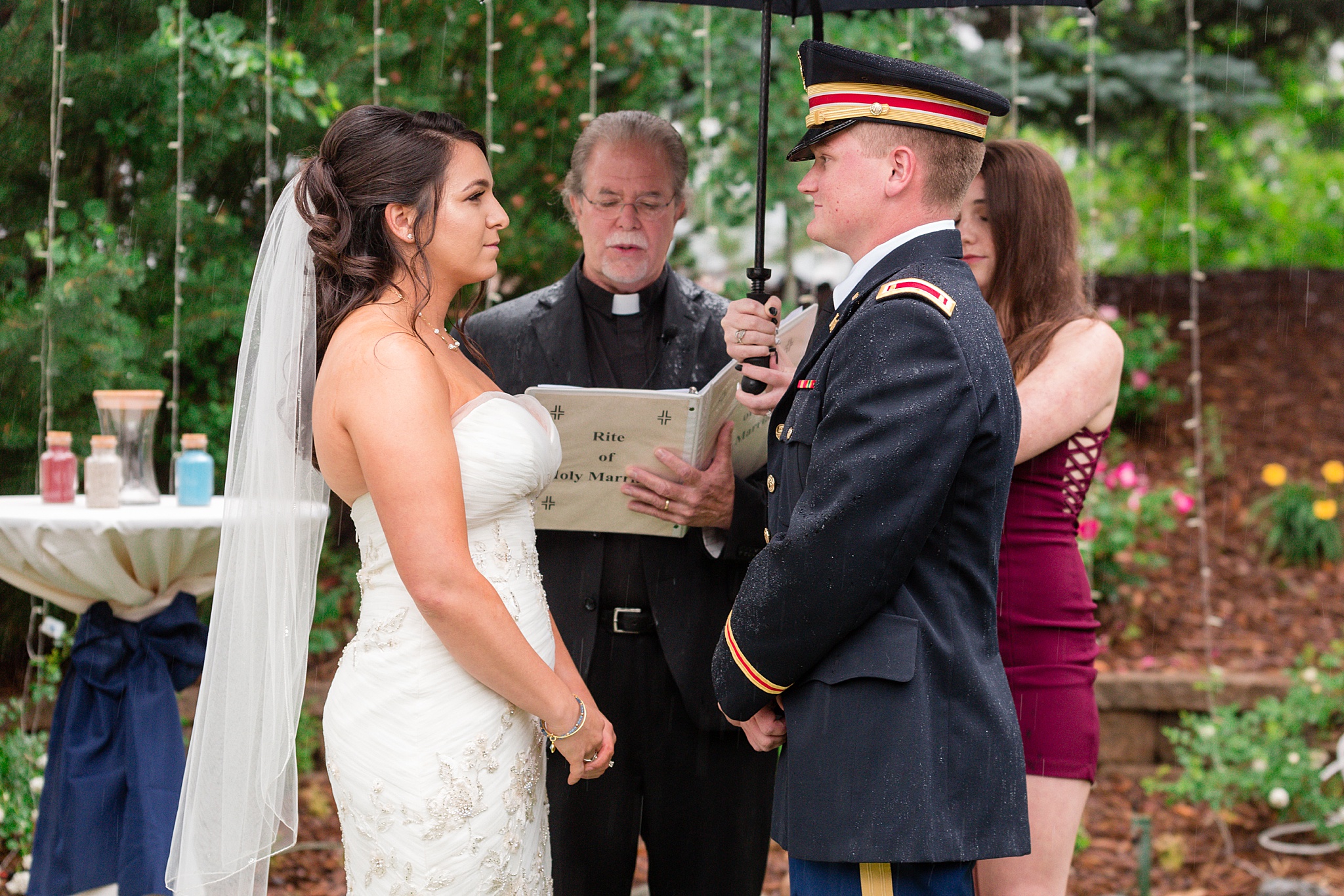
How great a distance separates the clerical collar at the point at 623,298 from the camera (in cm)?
286

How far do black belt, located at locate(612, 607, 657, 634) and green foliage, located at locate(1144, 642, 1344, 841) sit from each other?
263cm

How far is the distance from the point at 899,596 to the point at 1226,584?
4.98 m

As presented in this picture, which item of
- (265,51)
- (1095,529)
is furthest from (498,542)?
(1095,529)

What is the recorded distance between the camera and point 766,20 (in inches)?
94.1

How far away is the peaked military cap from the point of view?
1780 millimetres

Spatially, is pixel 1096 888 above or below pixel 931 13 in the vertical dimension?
below

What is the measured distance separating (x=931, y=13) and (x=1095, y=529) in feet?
8.00

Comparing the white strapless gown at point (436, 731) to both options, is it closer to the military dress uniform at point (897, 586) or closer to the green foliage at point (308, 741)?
the military dress uniform at point (897, 586)

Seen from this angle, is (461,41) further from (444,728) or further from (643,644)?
(444,728)

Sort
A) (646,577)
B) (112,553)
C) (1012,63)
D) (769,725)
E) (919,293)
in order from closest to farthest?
(919,293) < (769,725) < (646,577) < (112,553) < (1012,63)

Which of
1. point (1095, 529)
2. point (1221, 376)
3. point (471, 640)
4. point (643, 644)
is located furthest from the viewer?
point (1221, 376)

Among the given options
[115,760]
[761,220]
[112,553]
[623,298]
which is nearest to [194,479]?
[112,553]

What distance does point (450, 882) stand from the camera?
1.96 m

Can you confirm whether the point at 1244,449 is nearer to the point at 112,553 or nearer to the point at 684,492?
the point at 684,492
